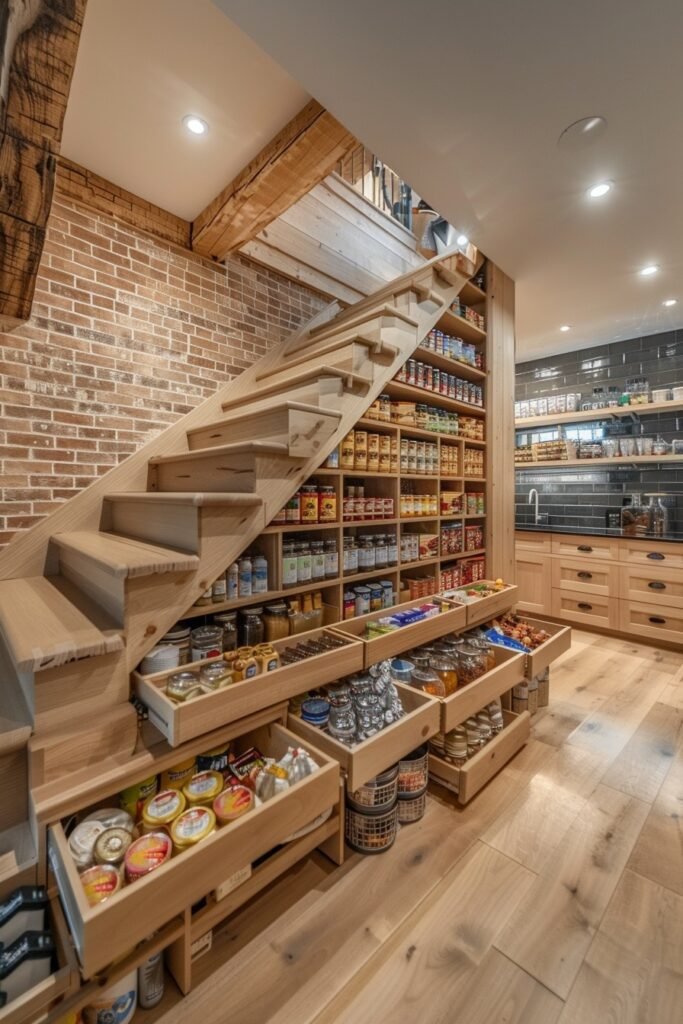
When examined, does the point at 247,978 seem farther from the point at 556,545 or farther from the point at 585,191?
the point at 556,545

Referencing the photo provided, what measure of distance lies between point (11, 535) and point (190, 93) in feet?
5.88

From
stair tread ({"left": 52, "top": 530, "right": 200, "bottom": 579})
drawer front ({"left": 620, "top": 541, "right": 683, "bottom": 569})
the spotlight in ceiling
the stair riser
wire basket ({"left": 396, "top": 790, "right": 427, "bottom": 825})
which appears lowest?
wire basket ({"left": 396, "top": 790, "right": 427, "bottom": 825})

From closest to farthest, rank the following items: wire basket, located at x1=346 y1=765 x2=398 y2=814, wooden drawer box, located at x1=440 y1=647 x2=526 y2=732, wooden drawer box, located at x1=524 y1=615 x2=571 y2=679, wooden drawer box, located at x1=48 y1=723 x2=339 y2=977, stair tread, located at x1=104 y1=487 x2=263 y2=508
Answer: wooden drawer box, located at x1=48 y1=723 x2=339 y2=977, stair tread, located at x1=104 y1=487 x2=263 y2=508, wire basket, located at x1=346 y1=765 x2=398 y2=814, wooden drawer box, located at x1=440 y1=647 x2=526 y2=732, wooden drawer box, located at x1=524 y1=615 x2=571 y2=679

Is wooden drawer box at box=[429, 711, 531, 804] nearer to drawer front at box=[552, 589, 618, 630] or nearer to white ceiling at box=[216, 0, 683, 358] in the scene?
drawer front at box=[552, 589, 618, 630]

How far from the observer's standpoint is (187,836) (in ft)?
3.17

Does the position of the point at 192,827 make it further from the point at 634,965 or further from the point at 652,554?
the point at 652,554

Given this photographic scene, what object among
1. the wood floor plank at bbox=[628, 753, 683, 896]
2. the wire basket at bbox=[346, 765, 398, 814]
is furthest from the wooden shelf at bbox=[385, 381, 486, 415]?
the wood floor plank at bbox=[628, 753, 683, 896]

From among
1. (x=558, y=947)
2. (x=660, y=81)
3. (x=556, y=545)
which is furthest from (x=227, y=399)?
(x=556, y=545)

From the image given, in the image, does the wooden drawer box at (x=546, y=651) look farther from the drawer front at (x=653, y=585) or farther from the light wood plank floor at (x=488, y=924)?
the drawer front at (x=653, y=585)

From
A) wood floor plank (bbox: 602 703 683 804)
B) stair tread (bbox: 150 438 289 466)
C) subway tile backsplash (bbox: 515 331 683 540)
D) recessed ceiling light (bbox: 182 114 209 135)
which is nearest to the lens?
stair tread (bbox: 150 438 289 466)

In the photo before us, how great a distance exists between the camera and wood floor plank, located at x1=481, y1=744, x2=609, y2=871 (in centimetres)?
145

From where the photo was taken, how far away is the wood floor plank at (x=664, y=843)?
1353mm

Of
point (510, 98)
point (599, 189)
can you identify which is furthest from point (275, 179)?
point (599, 189)

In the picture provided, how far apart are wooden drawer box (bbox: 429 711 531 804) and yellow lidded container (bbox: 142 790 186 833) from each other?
41.7 inches
